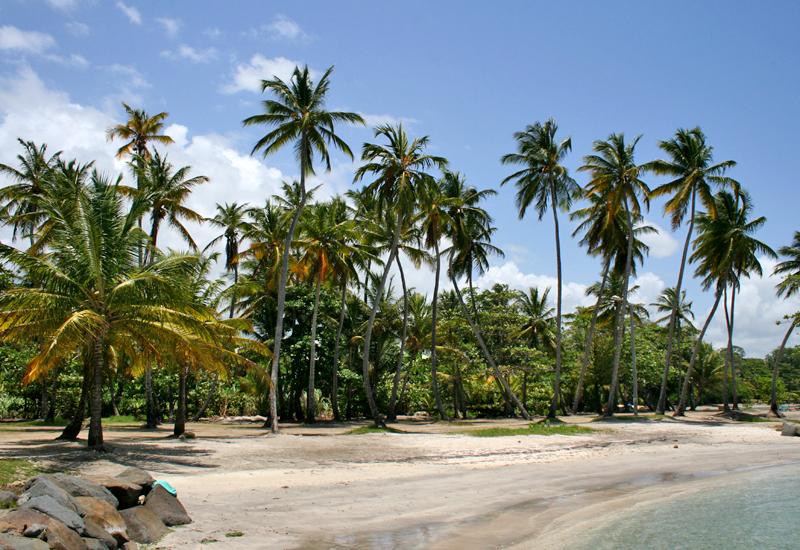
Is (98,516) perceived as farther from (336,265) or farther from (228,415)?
(228,415)

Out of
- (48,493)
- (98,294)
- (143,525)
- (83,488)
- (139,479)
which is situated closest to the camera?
(48,493)

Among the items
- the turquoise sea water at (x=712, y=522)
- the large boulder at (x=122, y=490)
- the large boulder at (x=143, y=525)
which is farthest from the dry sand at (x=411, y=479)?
the large boulder at (x=122, y=490)

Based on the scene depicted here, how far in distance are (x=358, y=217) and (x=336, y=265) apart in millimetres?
9017

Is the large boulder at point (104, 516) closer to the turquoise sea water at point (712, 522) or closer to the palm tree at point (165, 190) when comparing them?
the turquoise sea water at point (712, 522)

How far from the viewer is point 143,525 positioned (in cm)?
856

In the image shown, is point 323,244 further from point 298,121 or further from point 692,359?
point 692,359

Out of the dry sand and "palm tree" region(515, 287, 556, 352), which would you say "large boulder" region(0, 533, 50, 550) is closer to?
the dry sand

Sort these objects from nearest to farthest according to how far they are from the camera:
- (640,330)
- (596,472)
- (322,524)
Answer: (322,524) < (596,472) < (640,330)

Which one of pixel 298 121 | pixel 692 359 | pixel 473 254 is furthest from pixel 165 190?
pixel 692 359

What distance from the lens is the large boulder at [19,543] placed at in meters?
6.08

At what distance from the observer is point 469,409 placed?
1800 inches

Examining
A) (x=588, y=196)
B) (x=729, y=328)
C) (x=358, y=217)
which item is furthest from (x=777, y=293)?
(x=358, y=217)

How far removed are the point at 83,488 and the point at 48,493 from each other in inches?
37.6

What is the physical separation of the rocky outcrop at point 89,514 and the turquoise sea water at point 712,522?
648cm
